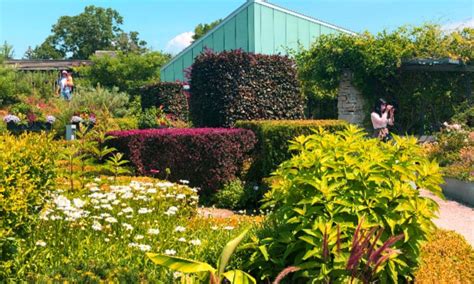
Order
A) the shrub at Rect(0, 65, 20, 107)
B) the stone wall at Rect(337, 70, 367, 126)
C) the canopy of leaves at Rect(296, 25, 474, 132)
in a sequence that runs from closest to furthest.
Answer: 1. the canopy of leaves at Rect(296, 25, 474, 132)
2. the stone wall at Rect(337, 70, 367, 126)
3. the shrub at Rect(0, 65, 20, 107)

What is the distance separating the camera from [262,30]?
1683 cm

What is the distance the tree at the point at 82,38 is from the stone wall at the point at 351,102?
169 feet

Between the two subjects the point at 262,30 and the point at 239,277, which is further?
the point at 262,30

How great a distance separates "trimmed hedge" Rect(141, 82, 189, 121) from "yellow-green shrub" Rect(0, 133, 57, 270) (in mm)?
15658

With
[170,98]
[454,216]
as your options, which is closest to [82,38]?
[170,98]

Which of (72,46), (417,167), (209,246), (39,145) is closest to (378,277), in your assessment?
(417,167)

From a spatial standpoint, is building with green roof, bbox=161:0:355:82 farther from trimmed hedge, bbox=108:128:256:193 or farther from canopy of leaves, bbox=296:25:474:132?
trimmed hedge, bbox=108:128:256:193

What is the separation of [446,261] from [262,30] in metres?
A: 14.0

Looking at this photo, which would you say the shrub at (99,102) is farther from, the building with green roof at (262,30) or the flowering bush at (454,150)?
the flowering bush at (454,150)

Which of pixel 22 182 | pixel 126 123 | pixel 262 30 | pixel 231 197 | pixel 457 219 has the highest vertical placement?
pixel 262 30

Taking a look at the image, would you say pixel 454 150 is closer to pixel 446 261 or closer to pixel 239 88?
pixel 239 88

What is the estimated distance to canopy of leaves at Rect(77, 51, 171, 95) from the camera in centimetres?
3136

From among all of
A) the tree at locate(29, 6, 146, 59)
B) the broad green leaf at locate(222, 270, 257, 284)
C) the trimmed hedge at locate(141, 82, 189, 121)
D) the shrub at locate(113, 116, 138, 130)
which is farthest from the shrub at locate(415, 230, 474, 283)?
the tree at locate(29, 6, 146, 59)

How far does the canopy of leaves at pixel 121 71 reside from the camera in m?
31.4
